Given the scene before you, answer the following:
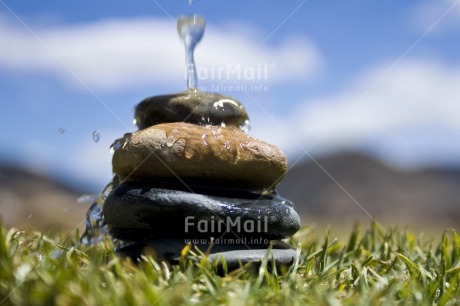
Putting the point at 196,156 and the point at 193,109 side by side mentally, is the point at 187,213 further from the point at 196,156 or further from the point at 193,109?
the point at 193,109

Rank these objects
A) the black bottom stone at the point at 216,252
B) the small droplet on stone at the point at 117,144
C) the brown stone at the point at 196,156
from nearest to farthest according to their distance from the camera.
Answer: the black bottom stone at the point at 216,252
the brown stone at the point at 196,156
the small droplet on stone at the point at 117,144

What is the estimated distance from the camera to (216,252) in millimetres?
3643

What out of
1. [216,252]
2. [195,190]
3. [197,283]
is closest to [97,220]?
[195,190]

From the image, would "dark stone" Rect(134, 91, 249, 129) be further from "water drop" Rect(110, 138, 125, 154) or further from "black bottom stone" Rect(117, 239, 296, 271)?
"black bottom stone" Rect(117, 239, 296, 271)

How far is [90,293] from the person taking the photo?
2367 millimetres

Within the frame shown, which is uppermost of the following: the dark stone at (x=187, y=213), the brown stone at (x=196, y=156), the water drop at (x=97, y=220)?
the brown stone at (x=196, y=156)

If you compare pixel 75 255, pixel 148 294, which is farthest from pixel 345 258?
pixel 148 294

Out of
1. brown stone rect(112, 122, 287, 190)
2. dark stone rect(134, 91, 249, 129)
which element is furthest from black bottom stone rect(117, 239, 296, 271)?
dark stone rect(134, 91, 249, 129)

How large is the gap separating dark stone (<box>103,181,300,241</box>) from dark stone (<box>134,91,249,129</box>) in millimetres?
469

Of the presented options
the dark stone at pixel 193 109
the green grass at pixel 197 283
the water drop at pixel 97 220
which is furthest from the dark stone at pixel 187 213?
the water drop at pixel 97 220

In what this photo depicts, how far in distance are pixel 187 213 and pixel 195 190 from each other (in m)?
0.18

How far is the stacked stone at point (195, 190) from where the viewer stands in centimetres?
365

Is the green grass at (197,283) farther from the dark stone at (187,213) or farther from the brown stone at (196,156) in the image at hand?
the brown stone at (196,156)

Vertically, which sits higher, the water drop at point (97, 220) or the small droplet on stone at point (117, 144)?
the small droplet on stone at point (117, 144)
